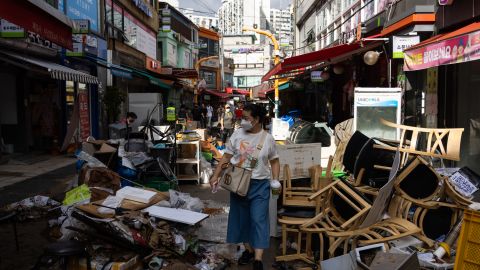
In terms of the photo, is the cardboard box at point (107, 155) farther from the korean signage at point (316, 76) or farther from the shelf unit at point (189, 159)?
the korean signage at point (316, 76)

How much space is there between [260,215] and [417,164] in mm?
1880

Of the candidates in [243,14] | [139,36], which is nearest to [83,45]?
[139,36]

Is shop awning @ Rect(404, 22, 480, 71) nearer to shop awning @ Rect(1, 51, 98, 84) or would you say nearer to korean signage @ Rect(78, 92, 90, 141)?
shop awning @ Rect(1, 51, 98, 84)

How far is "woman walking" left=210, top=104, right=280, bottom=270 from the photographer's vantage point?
5.00m

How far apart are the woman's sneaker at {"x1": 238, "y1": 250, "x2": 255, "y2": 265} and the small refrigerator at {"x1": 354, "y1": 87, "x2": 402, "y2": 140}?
201 inches

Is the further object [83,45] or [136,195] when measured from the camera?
[83,45]

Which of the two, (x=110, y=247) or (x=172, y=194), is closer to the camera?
(x=110, y=247)

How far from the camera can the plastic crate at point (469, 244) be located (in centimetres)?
326

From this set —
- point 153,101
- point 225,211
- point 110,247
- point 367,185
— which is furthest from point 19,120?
point 367,185

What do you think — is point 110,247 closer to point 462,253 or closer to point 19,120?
point 462,253

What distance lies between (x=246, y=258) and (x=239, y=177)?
3.31 feet

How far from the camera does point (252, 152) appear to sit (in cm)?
508

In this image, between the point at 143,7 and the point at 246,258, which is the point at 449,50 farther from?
the point at 143,7

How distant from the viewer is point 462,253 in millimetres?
3332
